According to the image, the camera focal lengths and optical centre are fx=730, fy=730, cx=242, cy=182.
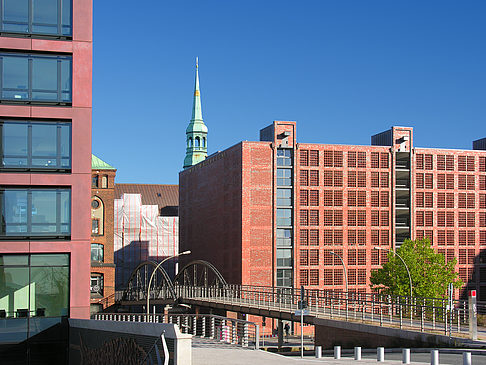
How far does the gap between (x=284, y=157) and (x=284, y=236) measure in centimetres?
840

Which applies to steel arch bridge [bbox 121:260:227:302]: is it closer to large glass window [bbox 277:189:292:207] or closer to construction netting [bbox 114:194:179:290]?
large glass window [bbox 277:189:292:207]

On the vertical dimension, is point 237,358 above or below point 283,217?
below

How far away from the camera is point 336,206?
7875 cm

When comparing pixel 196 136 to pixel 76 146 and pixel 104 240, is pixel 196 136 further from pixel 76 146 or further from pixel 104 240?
pixel 76 146

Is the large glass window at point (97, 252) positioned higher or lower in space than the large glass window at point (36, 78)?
lower

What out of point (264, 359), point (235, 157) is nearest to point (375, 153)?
point (235, 157)

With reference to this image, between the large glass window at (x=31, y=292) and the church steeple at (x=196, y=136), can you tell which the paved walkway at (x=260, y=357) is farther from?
the church steeple at (x=196, y=136)

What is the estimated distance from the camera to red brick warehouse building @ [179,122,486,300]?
250 feet

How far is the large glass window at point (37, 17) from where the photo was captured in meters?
26.8

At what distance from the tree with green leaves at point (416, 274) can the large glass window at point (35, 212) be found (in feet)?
126

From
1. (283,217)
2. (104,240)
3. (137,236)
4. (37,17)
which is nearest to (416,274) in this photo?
(283,217)

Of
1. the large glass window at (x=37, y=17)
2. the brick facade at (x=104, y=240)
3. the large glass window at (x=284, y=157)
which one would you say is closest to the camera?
the large glass window at (x=37, y=17)

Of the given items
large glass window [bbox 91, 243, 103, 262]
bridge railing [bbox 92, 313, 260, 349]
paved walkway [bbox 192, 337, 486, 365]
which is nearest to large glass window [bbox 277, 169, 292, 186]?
large glass window [bbox 91, 243, 103, 262]

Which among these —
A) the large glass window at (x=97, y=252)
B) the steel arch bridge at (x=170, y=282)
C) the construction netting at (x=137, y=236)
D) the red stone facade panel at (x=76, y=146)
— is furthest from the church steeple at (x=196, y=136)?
the red stone facade panel at (x=76, y=146)
